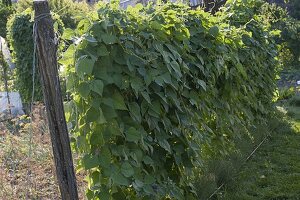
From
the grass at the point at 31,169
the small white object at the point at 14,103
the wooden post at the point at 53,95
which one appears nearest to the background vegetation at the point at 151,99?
the wooden post at the point at 53,95

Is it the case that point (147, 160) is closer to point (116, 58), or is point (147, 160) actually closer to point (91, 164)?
point (91, 164)

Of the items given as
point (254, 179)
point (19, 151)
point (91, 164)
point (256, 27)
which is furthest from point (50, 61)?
point (256, 27)

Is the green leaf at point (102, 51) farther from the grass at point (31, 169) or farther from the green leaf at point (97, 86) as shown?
the grass at point (31, 169)

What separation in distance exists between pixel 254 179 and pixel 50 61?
2.82 meters

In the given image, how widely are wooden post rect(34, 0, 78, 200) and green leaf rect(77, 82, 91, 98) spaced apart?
11cm

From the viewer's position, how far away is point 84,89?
245 cm

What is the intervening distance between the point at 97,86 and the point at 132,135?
0.37 m

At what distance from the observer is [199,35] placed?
378 cm

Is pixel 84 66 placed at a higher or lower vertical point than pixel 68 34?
lower

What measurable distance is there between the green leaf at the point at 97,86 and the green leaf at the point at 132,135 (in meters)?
0.33

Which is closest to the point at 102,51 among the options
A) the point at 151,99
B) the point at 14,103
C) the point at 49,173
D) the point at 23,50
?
the point at 151,99

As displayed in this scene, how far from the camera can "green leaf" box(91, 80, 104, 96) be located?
95.7 inches

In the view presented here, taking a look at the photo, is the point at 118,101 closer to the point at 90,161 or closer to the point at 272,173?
the point at 90,161

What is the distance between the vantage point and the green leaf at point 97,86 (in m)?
2.43
